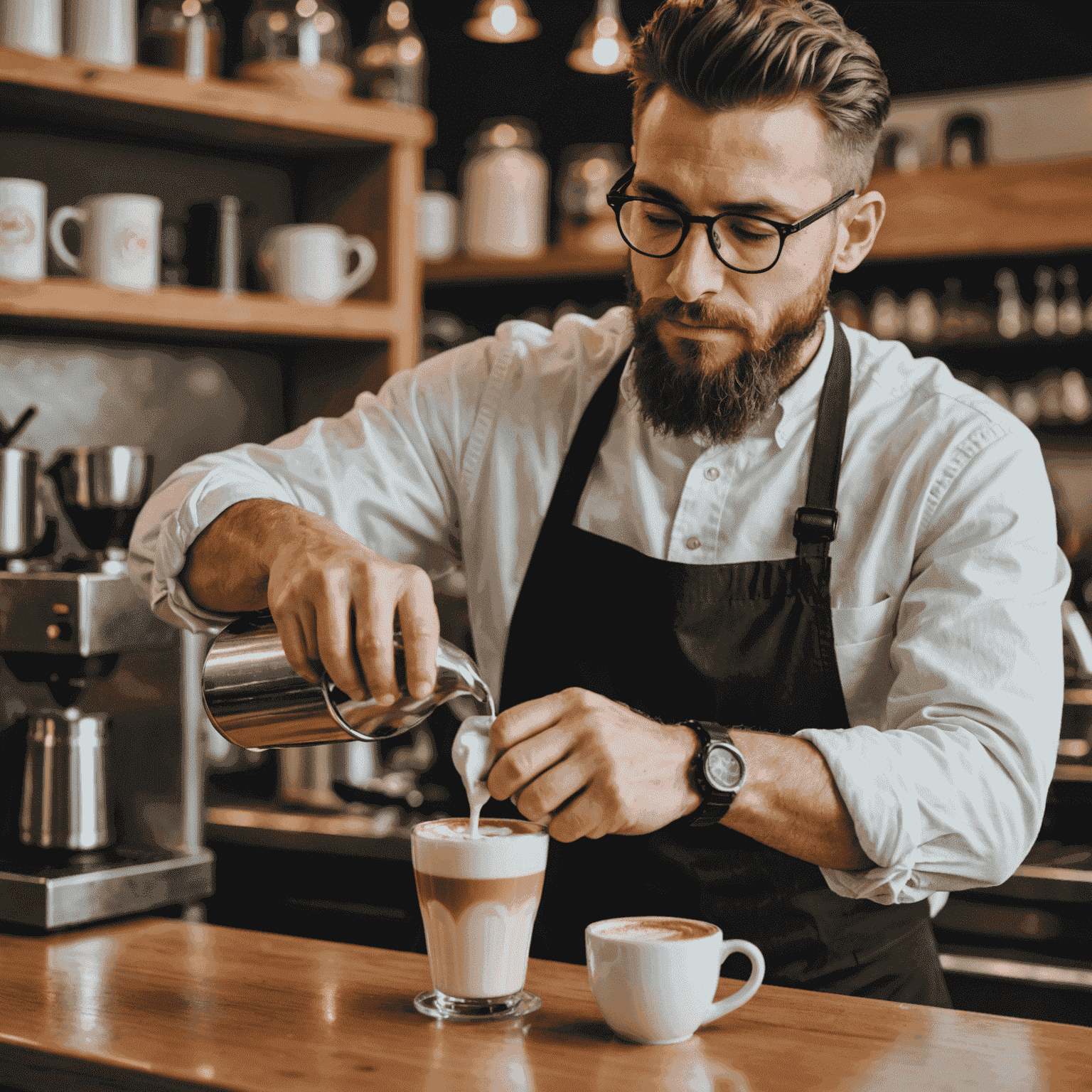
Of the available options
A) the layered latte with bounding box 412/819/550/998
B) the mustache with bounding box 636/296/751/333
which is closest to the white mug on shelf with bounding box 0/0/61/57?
the mustache with bounding box 636/296/751/333

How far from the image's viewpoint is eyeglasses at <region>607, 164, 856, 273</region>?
1388mm

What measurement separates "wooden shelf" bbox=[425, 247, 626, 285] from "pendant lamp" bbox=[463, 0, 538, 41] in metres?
0.97

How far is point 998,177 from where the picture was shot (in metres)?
3.98

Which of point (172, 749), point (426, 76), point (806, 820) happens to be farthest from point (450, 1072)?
point (426, 76)

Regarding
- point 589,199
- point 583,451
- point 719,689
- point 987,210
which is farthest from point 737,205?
point 589,199

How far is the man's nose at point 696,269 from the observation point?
1384 mm

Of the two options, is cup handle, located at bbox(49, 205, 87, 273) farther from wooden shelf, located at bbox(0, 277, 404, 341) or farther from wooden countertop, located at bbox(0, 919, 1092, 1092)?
wooden countertop, located at bbox(0, 919, 1092, 1092)

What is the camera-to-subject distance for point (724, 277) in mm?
1415

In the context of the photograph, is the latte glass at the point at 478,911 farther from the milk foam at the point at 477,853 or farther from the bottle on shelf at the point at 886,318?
the bottle on shelf at the point at 886,318

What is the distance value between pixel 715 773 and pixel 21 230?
60.3 inches

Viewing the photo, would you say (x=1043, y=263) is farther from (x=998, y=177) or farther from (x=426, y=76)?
(x=426, y=76)

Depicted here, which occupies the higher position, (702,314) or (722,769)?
(702,314)

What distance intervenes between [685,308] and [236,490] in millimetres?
493

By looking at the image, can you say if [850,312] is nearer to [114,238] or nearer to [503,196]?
[503,196]
